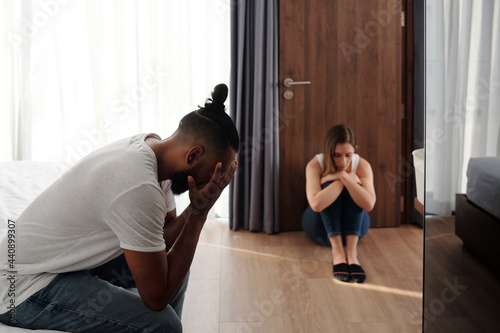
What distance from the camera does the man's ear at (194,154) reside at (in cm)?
143

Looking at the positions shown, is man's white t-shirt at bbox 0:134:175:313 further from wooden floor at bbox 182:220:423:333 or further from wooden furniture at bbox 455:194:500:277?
wooden floor at bbox 182:220:423:333

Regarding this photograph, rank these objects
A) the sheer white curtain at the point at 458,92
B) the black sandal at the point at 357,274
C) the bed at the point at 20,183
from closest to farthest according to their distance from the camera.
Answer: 1. the sheer white curtain at the point at 458,92
2. the bed at the point at 20,183
3. the black sandal at the point at 357,274

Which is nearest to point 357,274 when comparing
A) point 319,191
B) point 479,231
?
point 319,191

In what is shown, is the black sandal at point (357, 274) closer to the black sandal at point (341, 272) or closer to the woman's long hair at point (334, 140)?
the black sandal at point (341, 272)

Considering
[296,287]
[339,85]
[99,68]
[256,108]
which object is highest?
[99,68]

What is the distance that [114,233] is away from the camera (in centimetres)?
141

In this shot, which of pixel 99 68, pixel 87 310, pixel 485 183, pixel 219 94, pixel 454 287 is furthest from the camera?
pixel 99 68

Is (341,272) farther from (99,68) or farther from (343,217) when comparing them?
(99,68)

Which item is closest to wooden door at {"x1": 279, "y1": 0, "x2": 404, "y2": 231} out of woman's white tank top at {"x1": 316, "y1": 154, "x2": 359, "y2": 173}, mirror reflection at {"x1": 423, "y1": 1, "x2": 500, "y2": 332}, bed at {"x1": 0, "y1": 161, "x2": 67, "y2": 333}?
woman's white tank top at {"x1": 316, "y1": 154, "x2": 359, "y2": 173}

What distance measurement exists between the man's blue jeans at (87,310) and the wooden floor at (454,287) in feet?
2.29

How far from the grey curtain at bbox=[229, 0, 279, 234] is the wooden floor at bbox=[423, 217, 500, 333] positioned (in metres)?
2.16

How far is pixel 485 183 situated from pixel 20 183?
6.18 feet

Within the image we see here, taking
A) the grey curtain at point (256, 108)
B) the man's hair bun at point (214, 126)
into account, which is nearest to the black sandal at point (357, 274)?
the grey curtain at point (256, 108)

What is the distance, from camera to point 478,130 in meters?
0.90
